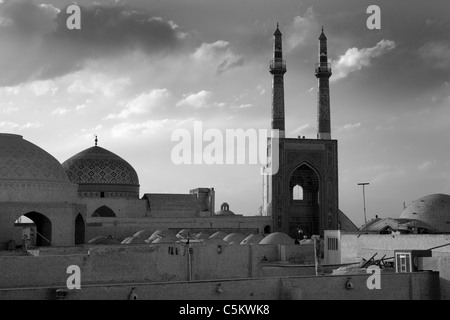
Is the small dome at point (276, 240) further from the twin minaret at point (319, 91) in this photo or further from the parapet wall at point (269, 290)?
the parapet wall at point (269, 290)

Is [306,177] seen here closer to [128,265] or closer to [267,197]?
[267,197]

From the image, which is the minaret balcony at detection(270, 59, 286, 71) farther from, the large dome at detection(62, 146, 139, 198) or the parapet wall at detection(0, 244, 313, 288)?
the parapet wall at detection(0, 244, 313, 288)

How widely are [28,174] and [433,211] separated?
18388mm

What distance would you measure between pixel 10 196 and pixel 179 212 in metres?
15.0

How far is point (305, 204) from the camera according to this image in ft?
121

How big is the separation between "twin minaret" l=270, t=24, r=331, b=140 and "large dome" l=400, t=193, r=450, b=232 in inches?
274

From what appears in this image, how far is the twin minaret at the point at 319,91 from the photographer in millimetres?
35188

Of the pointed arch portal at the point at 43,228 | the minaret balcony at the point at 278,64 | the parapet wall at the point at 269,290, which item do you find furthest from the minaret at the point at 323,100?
the parapet wall at the point at 269,290

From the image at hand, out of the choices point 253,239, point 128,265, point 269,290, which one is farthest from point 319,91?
point 269,290

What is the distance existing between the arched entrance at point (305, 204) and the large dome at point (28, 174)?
17.2m
